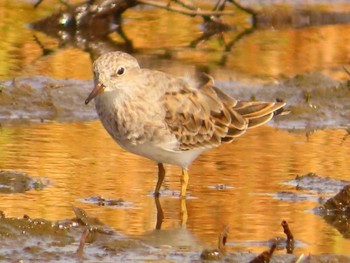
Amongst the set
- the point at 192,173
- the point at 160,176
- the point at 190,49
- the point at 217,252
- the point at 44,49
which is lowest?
the point at 190,49

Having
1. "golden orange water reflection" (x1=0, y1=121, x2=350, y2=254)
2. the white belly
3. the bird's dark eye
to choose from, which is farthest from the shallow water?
the bird's dark eye

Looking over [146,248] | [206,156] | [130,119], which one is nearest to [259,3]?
[206,156]

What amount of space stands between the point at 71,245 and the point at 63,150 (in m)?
2.53

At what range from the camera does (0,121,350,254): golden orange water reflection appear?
24.6 ft

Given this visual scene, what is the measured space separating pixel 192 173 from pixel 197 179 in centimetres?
19

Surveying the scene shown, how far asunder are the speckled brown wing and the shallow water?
1.01 feet

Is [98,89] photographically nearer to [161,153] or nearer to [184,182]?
[161,153]

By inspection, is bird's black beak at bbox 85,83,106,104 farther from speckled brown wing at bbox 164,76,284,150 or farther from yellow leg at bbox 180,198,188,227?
yellow leg at bbox 180,198,188,227

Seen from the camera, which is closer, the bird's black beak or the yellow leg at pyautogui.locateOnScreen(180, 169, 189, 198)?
the bird's black beak

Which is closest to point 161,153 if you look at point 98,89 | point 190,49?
point 98,89

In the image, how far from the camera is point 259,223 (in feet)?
24.8

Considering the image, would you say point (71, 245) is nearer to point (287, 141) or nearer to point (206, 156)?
point (206, 156)

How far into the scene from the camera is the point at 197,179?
28.9 ft

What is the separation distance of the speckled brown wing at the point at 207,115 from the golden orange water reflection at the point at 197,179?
309mm
